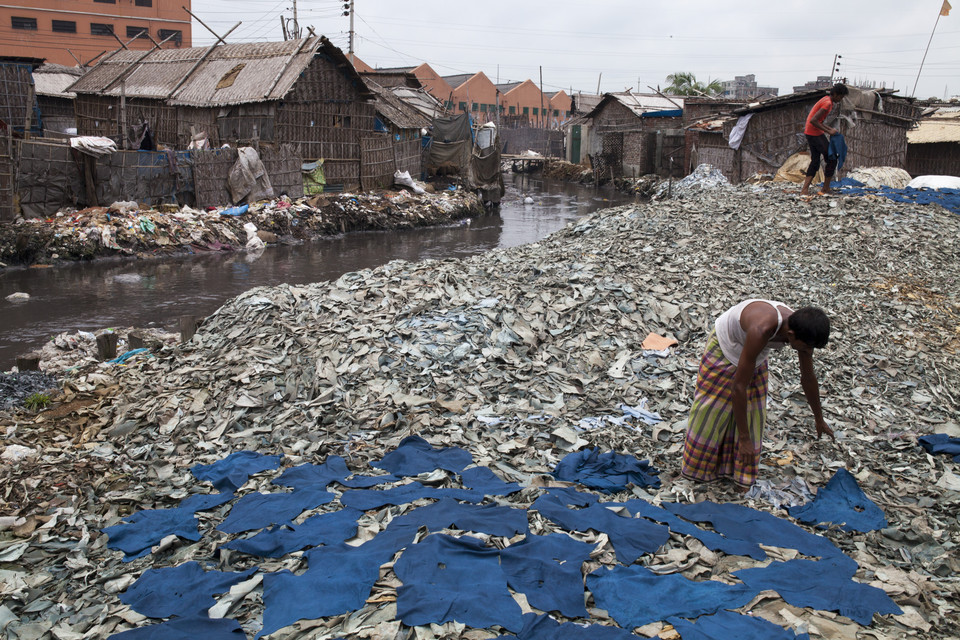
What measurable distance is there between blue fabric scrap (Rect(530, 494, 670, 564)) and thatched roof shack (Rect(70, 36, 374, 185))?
17143 millimetres

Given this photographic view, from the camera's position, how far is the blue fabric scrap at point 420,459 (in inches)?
165

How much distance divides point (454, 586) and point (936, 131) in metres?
20.8

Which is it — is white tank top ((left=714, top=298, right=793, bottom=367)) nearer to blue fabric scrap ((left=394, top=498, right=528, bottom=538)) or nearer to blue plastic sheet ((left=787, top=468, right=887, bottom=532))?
blue plastic sheet ((left=787, top=468, right=887, bottom=532))

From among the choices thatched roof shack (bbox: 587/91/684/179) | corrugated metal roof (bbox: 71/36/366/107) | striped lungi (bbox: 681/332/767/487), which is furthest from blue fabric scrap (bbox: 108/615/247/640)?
thatched roof shack (bbox: 587/91/684/179)

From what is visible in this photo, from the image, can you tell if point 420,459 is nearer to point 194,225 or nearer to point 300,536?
point 300,536

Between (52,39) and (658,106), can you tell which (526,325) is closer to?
(658,106)

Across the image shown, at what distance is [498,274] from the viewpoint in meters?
7.59

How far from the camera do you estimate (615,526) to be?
11.3 feet

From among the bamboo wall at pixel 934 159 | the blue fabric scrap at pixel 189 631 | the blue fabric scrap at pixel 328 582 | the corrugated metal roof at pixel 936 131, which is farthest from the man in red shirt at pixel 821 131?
the bamboo wall at pixel 934 159

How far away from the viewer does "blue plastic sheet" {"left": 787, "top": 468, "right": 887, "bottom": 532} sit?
371cm

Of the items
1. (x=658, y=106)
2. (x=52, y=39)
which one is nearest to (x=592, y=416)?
(x=658, y=106)

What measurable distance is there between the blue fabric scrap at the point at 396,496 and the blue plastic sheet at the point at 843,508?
72.7 inches

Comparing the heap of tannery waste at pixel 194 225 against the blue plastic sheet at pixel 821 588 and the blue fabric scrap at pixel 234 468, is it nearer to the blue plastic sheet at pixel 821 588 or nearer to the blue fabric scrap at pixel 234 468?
the blue fabric scrap at pixel 234 468

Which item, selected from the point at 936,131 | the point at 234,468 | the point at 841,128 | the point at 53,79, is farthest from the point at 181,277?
the point at 53,79
